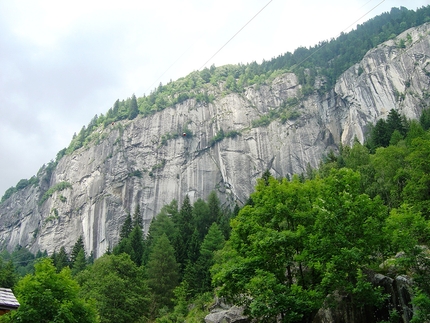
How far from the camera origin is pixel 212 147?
326 feet

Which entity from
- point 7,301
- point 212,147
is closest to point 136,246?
point 7,301

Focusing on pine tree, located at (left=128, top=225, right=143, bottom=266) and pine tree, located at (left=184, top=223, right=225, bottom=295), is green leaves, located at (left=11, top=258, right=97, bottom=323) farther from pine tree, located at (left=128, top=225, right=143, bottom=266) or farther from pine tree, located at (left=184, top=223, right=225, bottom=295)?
→ pine tree, located at (left=128, top=225, right=143, bottom=266)

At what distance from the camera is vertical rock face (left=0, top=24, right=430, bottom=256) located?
288ft

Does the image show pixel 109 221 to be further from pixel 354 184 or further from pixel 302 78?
pixel 354 184

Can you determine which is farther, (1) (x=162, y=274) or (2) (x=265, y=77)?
(2) (x=265, y=77)

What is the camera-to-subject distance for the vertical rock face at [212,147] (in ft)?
288

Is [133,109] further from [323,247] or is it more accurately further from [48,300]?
[323,247]

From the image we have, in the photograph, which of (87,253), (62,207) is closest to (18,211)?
(62,207)

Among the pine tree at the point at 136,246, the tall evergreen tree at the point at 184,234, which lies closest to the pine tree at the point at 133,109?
the tall evergreen tree at the point at 184,234

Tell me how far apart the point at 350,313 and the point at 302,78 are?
10316 centimetres

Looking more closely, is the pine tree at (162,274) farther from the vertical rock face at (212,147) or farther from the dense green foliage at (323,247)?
the vertical rock face at (212,147)

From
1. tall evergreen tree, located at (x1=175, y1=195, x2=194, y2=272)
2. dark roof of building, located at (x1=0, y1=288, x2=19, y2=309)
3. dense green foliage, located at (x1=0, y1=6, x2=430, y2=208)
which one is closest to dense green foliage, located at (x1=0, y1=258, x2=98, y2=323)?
dark roof of building, located at (x1=0, y1=288, x2=19, y2=309)

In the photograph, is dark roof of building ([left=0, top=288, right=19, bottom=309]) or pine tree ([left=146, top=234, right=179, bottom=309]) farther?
pine tree ([left=146, top=234, right=179, bottom=309])

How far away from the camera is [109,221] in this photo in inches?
3482
